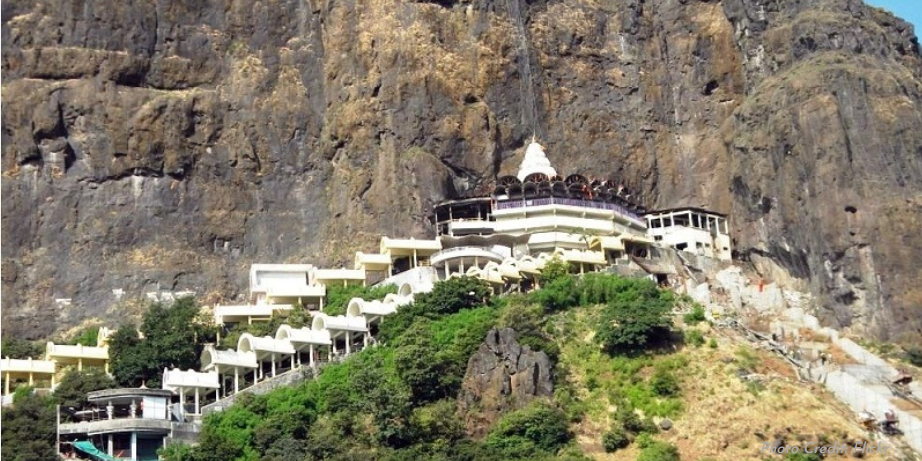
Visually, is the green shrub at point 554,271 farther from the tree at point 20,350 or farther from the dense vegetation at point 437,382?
the tree at point 20,350

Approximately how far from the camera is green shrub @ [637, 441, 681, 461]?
74250mm

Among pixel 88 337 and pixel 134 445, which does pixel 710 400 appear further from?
pixel 88 337

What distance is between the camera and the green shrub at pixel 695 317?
8569 cm

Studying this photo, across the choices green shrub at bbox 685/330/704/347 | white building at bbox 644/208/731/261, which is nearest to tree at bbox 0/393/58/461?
green shrub at bbox 685/330/704/347

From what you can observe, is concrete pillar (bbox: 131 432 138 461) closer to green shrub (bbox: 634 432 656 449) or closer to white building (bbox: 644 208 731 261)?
green shrub (bbox: 634 432 656 449)

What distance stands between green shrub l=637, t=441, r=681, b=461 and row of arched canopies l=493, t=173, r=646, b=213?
30.3 metres

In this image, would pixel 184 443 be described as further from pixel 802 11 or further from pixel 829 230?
pixel 802 11

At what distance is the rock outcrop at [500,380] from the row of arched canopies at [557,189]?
23.4 metres

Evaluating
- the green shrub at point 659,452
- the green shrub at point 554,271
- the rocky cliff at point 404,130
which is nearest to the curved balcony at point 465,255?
the green shrub at point 554,271

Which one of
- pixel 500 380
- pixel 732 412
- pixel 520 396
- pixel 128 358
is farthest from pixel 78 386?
pixel 732 412

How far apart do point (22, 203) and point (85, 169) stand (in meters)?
4.24

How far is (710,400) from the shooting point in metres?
78.8

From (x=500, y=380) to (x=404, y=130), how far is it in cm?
3145

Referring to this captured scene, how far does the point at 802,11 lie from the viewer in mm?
114438
